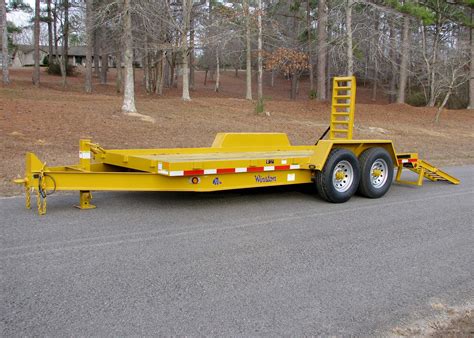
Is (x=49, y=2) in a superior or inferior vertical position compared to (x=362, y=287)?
superior

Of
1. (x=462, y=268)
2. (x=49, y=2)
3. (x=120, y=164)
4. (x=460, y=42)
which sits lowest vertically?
(x=462, y=268)

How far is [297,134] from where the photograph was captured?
64.7 ft

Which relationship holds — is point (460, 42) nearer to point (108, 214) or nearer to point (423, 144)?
point (423, 144)

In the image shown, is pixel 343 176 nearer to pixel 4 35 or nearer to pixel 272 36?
pixel 272 36

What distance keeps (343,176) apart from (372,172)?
2.69 feet

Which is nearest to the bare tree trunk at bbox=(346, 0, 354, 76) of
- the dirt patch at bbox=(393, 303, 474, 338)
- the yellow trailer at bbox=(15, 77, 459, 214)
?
the yellow trailer at bbox=(15, 77, 459, 214)

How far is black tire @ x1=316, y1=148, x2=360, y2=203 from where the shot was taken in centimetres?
812

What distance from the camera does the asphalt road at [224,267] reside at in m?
3.89

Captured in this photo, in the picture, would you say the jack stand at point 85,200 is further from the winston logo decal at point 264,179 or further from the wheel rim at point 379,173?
the wheel rim at point 379,173

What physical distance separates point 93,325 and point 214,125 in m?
16.1

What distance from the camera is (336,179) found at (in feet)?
27.6

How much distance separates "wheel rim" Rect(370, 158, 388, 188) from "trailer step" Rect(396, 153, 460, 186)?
2.21 ft

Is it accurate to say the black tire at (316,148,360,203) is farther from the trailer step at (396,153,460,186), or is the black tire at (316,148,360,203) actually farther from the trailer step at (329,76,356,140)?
the trailer step at (396,153,460,186)

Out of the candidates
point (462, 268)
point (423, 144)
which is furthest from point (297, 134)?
point (462, 268)
